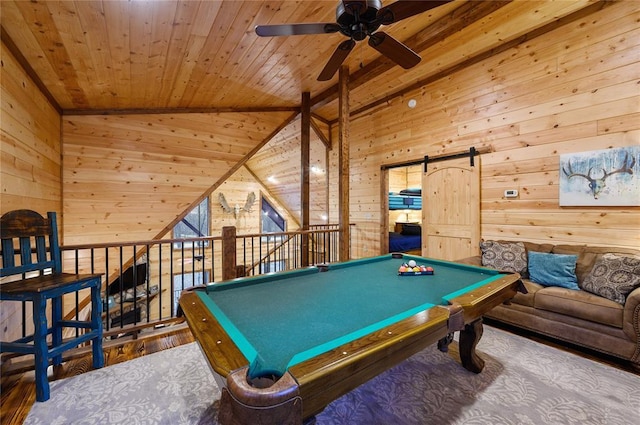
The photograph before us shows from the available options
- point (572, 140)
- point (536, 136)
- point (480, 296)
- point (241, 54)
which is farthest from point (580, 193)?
point (241, 54)

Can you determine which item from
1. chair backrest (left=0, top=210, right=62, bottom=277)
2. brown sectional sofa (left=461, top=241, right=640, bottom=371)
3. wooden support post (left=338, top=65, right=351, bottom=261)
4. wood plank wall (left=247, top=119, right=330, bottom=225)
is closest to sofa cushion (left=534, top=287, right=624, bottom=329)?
brown sectional sofa (left=461, top=241, right=640, bottom=371)

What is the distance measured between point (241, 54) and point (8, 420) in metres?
3.29

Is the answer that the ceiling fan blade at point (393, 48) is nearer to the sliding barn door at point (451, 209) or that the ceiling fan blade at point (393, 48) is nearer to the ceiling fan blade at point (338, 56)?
the ceiling fan blade at point (338, 56)

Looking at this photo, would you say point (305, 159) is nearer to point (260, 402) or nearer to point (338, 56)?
point (338, 56)

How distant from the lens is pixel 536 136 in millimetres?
3158

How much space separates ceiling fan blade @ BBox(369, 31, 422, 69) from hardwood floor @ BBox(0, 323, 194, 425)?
2.98m

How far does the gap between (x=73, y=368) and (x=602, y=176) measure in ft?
16.2

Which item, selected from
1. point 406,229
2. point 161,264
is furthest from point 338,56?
point 161,264

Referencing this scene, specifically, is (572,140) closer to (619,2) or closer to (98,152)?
(619,2)

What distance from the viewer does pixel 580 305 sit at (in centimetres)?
221

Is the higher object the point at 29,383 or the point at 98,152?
the point at 98,152

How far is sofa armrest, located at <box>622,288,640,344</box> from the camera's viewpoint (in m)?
1.96

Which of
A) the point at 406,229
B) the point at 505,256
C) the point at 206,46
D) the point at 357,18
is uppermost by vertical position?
the point at 206,46

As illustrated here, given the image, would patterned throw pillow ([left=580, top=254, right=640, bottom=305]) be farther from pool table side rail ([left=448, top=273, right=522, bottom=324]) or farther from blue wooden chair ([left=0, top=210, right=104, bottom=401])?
blue wooden chair ([left=0, top=210, right=104, bottom=401])
